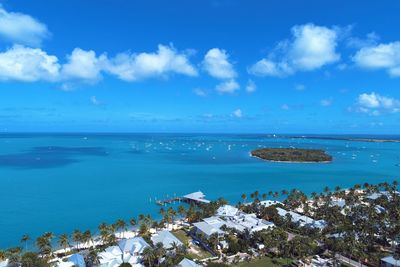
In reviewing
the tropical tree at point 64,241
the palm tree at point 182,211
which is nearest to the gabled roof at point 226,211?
the palm tree at point 182,211

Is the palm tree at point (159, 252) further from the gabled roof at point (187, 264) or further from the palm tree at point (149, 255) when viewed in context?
the gabled roof at point (187, 264)

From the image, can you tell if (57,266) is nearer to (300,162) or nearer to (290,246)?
(290,246)

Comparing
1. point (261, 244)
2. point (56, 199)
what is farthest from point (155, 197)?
point (261, 244)

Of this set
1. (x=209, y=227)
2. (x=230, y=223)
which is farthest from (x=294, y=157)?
(x=209, y=227)

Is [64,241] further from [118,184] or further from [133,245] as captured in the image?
[118,184]

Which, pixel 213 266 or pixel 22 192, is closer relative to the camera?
pixel 213 266
